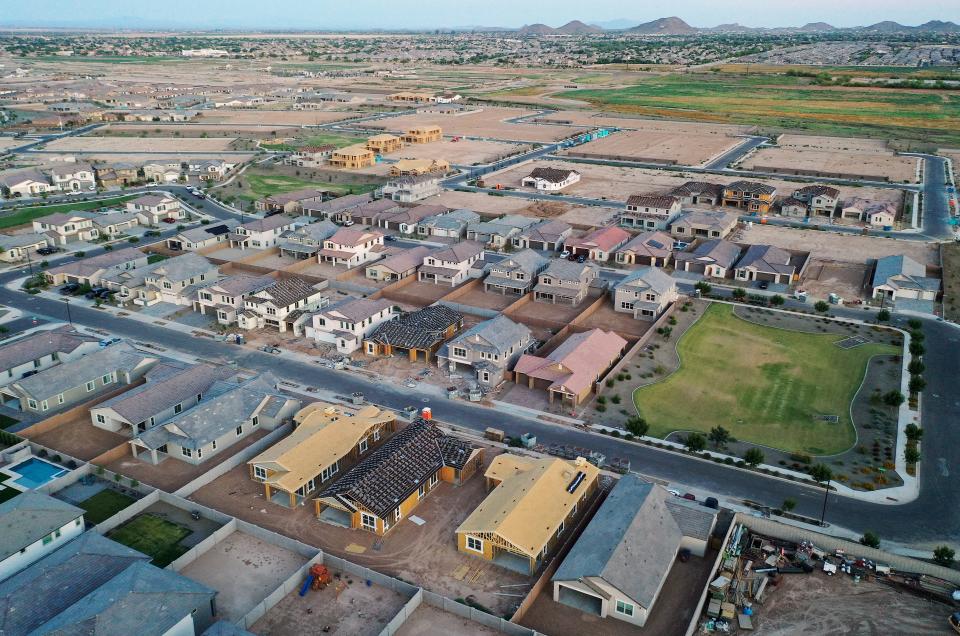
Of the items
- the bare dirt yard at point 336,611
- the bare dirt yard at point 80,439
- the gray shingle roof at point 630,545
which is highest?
the gray shingle roof at point 630,545

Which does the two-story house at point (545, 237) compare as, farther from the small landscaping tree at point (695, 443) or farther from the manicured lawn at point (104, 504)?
the manicured lawn at point (104, 504)

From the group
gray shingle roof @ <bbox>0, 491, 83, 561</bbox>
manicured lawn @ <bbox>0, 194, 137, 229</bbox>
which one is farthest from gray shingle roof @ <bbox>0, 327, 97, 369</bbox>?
manicured lawn @ <bbox>0, 194, 137, 229</bbox>

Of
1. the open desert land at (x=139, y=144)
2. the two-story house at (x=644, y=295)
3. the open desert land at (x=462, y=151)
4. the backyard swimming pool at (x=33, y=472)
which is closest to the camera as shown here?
the backyard swimming pool at (x=33, y=472)

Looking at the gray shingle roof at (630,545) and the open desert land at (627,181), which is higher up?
the open desert land at (627,181)

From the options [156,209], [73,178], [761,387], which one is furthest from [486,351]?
[73,178]

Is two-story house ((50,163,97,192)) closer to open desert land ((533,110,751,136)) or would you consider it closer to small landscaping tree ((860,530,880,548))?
open desert land ((533,110,751,136))

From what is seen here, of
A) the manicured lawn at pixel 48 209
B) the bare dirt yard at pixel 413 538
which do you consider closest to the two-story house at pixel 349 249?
the bare dirt yard at pixel 413 538

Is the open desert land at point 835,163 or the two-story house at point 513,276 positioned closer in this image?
the two-story house at point 513,276

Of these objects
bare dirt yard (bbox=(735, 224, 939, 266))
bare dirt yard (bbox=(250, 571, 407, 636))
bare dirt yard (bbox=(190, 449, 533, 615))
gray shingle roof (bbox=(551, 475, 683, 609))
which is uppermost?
bare dirt yard (bbox=(735, 224, 939, 266))
